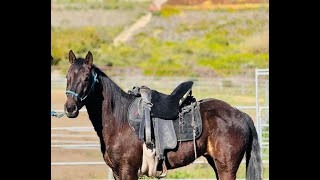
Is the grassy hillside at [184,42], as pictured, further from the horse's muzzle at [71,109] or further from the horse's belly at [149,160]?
the horse's muzzle at [71,109]

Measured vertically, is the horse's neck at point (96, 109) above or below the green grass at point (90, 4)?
below

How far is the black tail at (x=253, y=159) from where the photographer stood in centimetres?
657

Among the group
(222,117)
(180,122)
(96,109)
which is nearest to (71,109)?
(96,109)

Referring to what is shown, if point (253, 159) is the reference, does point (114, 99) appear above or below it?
above

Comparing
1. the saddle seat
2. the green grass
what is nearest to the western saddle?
the saddle seat

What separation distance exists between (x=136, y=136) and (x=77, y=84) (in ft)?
2.79

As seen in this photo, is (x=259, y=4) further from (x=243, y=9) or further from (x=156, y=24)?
(x=156, y=24)

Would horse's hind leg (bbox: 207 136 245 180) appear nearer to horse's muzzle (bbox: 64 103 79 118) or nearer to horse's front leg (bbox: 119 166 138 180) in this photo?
horse's front leg (bbox: 119 166 138 180)

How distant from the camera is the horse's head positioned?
596 centimetres

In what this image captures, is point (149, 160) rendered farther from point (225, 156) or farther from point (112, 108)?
point (225, 156)

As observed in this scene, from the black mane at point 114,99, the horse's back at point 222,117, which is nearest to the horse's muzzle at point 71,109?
the black mane at point 114,99

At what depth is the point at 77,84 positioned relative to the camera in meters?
6.03

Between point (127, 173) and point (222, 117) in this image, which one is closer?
point (127, 173)
